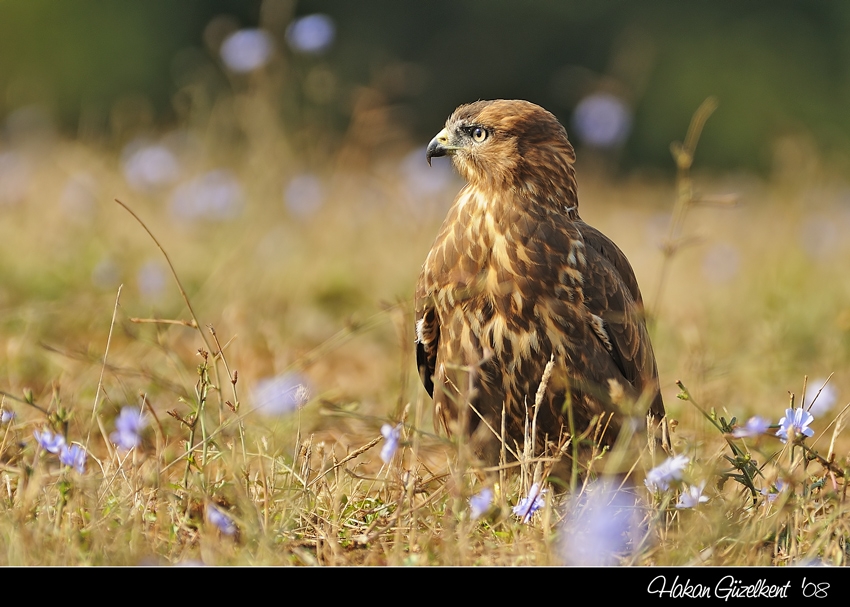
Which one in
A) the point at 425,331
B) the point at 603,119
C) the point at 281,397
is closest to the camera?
the point at 281,397

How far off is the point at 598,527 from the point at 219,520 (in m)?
0.85

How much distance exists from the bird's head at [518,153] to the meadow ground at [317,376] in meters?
0.46

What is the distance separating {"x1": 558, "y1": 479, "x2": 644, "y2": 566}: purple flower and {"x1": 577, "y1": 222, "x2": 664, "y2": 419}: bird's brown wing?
500 millimetres

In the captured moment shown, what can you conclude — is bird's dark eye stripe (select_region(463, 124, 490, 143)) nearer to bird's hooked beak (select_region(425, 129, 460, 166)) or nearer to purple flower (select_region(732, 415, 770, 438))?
bird's hooked beak (select_region(425, 129, 460, 166))

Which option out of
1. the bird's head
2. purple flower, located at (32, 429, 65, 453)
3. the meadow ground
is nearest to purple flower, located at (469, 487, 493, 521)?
the meadow ground

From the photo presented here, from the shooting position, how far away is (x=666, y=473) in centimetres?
236

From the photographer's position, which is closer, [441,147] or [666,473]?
[666,473]

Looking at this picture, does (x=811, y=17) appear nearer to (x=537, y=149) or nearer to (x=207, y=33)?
(x=207, y=33)

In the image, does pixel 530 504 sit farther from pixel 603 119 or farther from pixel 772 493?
pixel 603 119

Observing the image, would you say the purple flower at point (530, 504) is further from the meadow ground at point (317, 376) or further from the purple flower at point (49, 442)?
the purple flower at point (49, 442)

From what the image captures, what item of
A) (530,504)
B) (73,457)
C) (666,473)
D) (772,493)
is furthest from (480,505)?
(73,457)

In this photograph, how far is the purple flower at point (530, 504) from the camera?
8.26 feet

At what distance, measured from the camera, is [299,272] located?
567 cm

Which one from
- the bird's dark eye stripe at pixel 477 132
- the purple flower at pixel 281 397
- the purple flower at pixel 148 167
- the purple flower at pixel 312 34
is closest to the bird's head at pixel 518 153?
the bird's dark eye stripe at pixel 477 132
